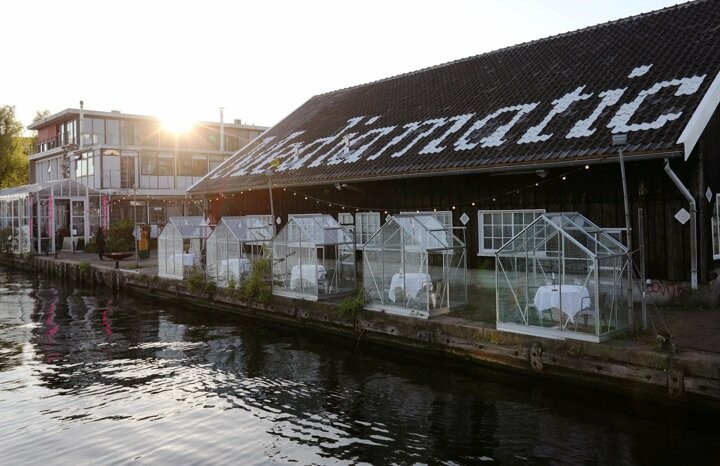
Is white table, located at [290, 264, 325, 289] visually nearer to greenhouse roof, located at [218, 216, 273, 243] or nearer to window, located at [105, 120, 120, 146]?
greenhouse roof, located at [218, 216, 273, 243]

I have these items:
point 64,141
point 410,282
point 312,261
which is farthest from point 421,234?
point 64,141

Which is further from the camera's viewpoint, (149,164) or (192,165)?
(192,165)

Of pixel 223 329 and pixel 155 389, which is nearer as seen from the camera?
pixel 155 389

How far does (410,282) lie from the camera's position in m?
12.8

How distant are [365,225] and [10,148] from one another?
160 ft

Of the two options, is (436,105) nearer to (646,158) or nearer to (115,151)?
(646,158)

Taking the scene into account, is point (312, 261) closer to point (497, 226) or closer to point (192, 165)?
point (497, 226)

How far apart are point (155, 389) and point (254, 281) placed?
5.98 meters

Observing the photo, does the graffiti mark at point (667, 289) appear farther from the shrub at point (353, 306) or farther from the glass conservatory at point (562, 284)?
the shrub at point (353, 306)

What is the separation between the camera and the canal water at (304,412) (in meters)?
7.77

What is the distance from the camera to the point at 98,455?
781 cm

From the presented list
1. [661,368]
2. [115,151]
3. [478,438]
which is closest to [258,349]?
[478,438]

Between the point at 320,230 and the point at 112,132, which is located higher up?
the point at 112,132

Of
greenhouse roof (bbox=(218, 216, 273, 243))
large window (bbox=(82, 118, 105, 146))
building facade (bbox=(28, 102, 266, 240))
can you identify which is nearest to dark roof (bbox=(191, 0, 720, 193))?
greenhouse roof (bbox=(218, 216, 273, 243))
